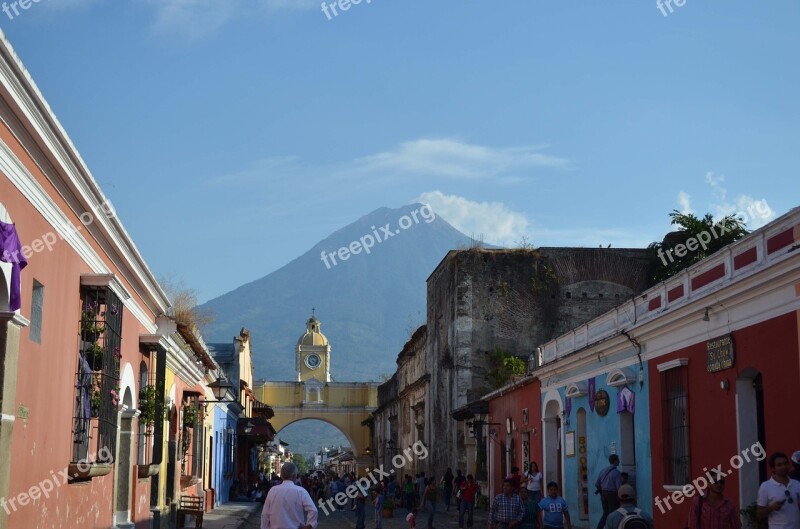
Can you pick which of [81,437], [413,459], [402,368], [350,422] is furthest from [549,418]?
[350,422]

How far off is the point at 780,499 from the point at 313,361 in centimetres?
7714

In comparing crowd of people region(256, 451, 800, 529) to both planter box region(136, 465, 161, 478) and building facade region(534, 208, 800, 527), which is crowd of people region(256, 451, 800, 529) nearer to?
building facade region(534, 208, 800, 527)

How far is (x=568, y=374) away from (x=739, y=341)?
8326mm

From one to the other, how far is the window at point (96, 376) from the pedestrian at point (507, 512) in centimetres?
449

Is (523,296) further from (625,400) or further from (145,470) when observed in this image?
(145,470)

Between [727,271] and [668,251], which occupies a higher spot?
[668,251]

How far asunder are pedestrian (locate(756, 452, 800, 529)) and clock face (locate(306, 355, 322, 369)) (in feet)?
251

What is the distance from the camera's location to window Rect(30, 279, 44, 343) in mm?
9688

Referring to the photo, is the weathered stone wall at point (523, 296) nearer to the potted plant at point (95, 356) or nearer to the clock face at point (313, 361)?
the potted plant at point (95, 356)

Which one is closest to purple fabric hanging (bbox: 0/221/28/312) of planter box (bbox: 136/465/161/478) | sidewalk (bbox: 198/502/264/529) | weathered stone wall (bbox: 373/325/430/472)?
planter box (bbox: 136/465/161/478)

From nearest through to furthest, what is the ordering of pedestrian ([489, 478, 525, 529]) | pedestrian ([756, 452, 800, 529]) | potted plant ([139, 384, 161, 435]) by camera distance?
pedestrian ([756, 452, 800, 529]), pedestrian ([489, 478, 525, 529]), potted plant ([139, 384, 161, 435])

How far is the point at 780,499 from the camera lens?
953 centimetres

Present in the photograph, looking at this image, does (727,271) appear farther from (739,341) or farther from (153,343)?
(153,343)

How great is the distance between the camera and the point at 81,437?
38.0ft
